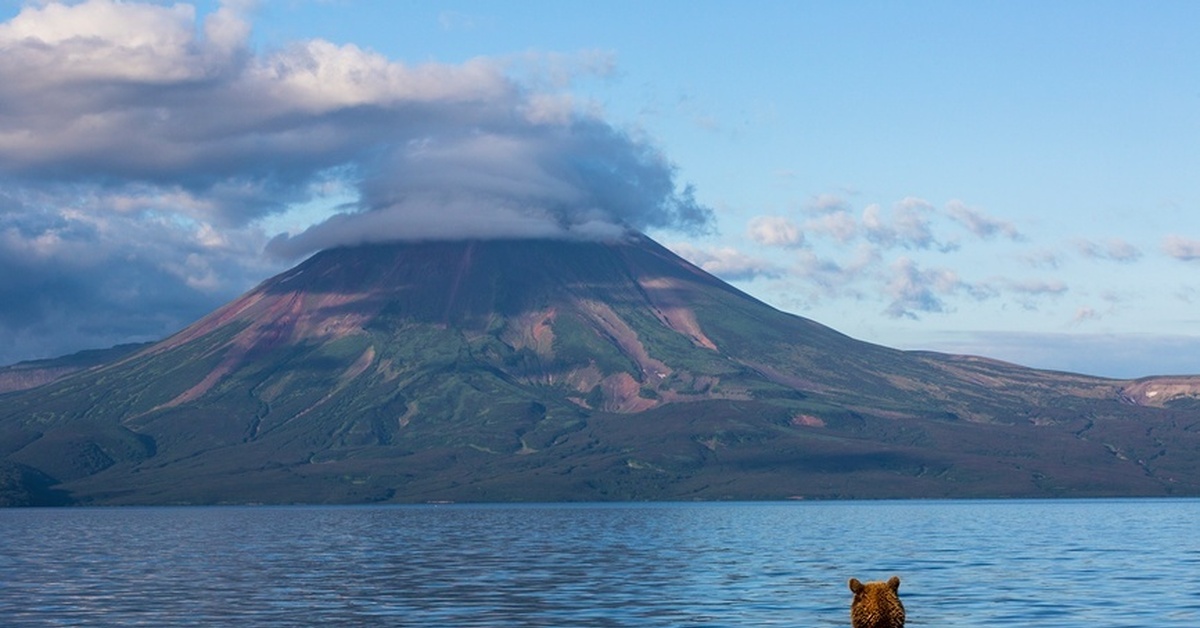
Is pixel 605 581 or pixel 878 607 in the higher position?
pixel 878 607

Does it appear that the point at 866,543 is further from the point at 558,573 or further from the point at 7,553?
the point at 7,553

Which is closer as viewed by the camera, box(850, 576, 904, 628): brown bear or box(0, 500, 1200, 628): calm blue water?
box(850, 576, 904, 628): brown bear

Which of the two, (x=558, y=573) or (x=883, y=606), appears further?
(x=558, y=573)

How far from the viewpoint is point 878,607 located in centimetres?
1934

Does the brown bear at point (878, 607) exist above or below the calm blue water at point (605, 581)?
above

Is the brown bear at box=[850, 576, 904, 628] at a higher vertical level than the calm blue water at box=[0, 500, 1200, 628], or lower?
higher

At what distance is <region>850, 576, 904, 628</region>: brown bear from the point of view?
19.1 metres

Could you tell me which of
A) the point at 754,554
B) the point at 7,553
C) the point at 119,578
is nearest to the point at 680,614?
the point at 119,578

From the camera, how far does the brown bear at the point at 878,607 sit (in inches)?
754

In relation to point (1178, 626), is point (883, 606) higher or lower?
higher

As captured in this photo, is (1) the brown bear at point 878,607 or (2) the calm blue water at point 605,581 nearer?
(1) the brown bear at point 878,607

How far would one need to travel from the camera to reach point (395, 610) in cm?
8075

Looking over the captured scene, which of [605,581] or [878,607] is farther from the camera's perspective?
[605,581]

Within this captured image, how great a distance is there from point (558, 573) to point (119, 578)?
30153 mm
